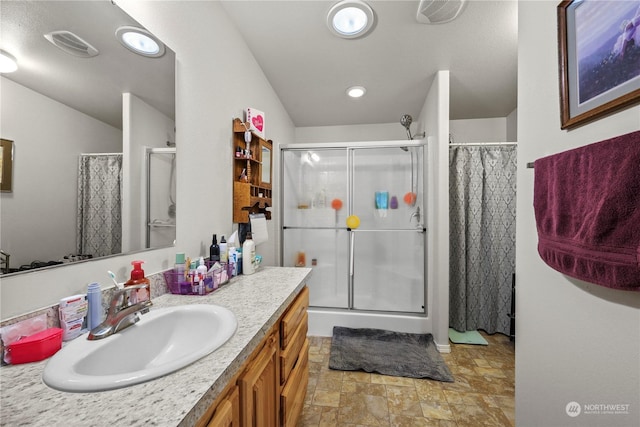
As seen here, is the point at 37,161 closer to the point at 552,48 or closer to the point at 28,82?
the point at 28,82

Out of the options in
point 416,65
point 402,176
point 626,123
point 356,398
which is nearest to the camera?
point 626,123

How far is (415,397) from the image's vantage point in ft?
4.94

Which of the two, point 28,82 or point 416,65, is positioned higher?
point 416,65

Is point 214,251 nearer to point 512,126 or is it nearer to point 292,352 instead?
point 292,352

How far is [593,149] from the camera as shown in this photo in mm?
622

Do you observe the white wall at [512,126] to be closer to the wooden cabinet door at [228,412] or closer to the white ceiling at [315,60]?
the white ceiling at [315,60]

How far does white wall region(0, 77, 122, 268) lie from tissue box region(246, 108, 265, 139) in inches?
36.9

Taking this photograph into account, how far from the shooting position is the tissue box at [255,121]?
163 cm

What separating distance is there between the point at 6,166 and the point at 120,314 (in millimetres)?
452

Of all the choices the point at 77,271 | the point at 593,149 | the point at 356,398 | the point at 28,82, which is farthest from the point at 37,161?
the point at 356,398

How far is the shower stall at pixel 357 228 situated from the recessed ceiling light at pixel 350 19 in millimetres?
1030

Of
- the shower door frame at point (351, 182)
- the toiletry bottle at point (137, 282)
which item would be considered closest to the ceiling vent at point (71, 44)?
the toiletry bottle at point (137, 282)

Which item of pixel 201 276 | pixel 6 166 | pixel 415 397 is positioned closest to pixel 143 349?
pixel 201 276

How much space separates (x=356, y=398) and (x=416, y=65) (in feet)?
7.91
